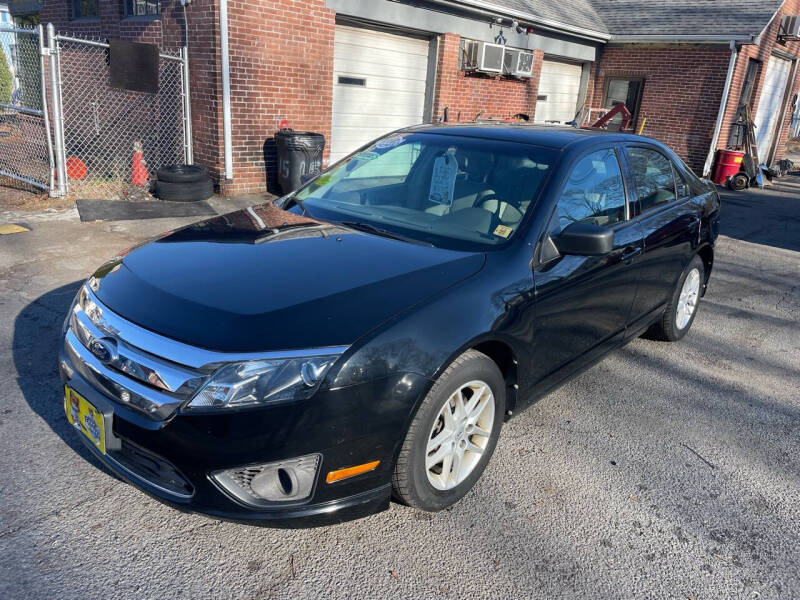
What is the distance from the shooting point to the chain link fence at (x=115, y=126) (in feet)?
28.4

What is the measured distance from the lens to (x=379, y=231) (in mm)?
3195

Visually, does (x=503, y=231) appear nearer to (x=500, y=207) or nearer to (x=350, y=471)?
(x=500, y=207)

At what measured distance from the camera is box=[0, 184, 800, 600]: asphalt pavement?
2340mm

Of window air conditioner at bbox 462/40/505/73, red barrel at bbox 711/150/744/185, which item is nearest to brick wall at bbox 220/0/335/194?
window air conditioner at bbox 462/40/505/73

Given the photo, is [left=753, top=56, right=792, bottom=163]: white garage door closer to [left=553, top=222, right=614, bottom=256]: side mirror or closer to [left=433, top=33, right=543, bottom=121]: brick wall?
[left=433, top=33, right=543, bottom=121]: brick wall

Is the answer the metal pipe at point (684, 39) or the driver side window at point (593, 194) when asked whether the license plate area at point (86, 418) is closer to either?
the driver side window at point (593, 194)

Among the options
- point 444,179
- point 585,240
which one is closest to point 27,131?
point 444,179

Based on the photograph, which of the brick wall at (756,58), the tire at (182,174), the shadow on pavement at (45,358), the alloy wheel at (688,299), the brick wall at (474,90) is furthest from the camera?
the brick wall at (756,58)

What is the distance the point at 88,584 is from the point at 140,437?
57cm

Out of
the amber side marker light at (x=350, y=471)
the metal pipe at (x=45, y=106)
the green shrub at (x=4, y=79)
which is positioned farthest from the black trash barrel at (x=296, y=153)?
the green shrub at (x=4, y=79)

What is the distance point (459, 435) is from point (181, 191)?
22.0 feet

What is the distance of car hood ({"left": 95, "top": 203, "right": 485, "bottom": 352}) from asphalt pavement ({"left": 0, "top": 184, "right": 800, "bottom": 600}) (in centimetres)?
88

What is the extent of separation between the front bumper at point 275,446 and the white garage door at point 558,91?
1397 centimetres

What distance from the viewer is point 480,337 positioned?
262 cm
